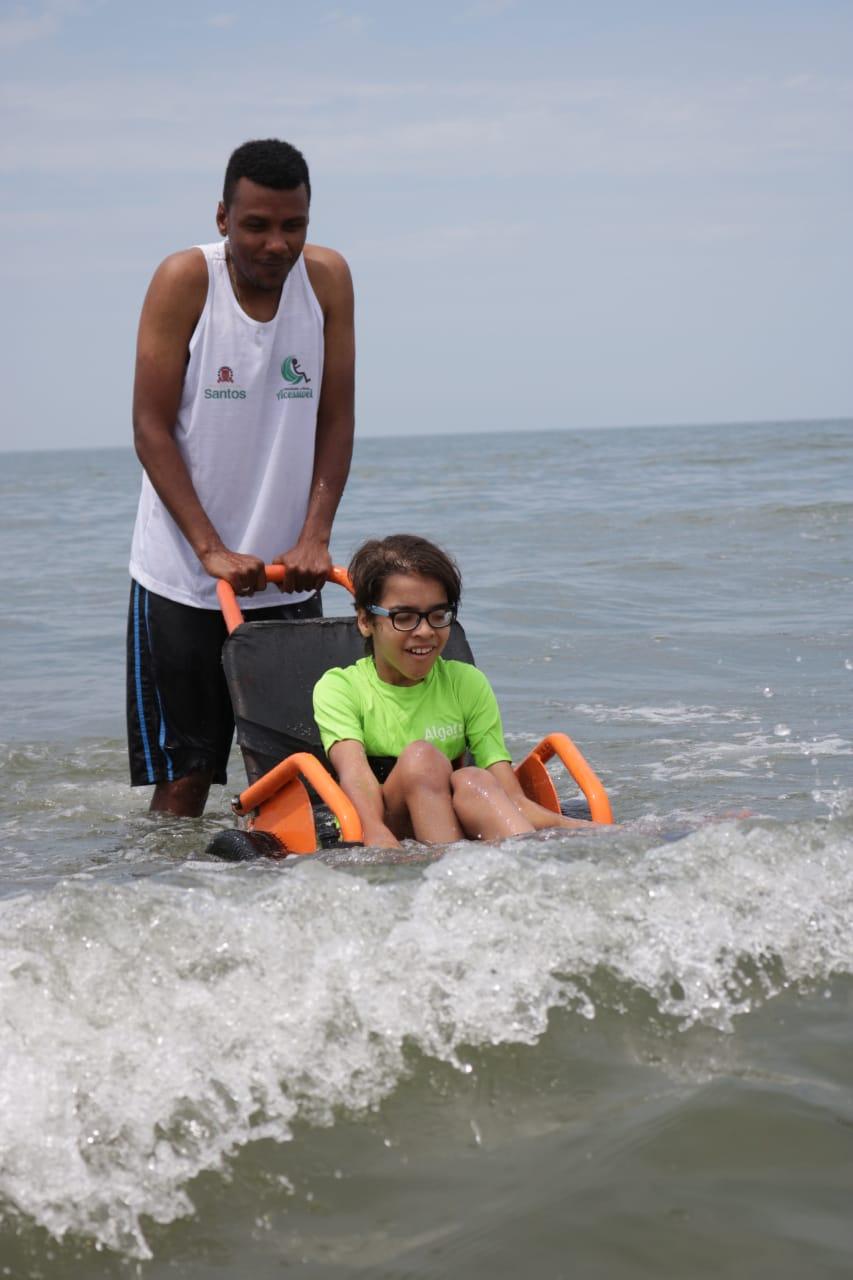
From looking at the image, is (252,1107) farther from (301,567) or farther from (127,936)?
(301,567)

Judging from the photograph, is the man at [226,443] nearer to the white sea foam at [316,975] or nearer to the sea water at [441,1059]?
the sea water at [441,1059]

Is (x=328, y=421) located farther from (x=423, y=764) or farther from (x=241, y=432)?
(x=423, y=764)

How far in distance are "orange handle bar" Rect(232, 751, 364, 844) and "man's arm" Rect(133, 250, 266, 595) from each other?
0.59 meters

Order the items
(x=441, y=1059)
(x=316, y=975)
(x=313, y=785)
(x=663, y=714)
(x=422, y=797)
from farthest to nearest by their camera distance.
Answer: (x=663, y=714)
(x=422, y=797)
(x=313, y=785)
(x=316, y=975)
(x=441, y=1059)

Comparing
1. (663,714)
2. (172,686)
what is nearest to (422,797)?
(172,686)

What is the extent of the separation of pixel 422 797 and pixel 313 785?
0.31 metres

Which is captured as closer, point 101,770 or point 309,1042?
point 309,1042

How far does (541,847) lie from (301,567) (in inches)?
48.8

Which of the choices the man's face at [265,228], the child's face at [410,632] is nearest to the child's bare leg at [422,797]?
the child's face at [410,632]

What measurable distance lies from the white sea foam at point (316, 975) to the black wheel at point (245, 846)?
338 mm

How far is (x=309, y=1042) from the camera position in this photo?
2.86 metres

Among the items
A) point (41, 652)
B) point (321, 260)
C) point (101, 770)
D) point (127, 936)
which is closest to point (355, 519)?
point (41, 652)

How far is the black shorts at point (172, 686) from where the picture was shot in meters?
4.51

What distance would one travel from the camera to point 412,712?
4.25 m
